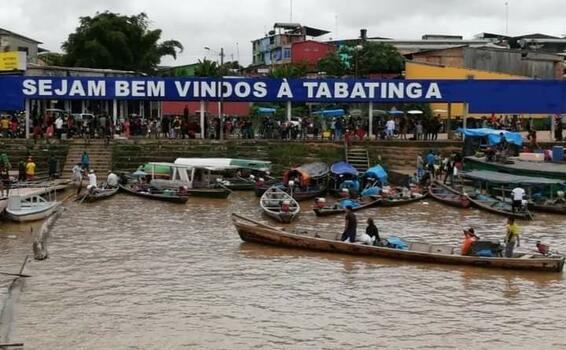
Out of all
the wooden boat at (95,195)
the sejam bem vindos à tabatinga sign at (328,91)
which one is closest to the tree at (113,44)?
the sejam bem vindos à tabatinga sign at (328,91)

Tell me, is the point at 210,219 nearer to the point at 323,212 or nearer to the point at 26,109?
the point at 323,212

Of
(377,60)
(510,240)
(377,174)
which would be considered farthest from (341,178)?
(377,60)

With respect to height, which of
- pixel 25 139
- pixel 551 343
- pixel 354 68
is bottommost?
pixel 551 343

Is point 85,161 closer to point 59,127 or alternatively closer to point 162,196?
point 59,127

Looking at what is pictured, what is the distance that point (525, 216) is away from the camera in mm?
31594

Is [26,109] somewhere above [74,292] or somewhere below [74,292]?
above

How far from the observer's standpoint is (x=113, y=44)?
7600cm

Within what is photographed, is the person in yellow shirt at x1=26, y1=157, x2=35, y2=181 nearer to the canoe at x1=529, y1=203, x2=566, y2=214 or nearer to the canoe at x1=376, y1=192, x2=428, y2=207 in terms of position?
the canoe at x1=376, y1=192, x2=428, y2=207

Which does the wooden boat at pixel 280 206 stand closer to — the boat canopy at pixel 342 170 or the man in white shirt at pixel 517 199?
the boat canopy at pixel 342 170

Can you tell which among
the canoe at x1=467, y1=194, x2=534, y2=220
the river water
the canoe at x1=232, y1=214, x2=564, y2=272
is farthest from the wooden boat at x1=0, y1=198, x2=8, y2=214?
the canoe at x1=467, y1=194, x2=534, y2=220

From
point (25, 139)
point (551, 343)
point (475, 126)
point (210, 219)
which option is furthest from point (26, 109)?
point (551, 343)

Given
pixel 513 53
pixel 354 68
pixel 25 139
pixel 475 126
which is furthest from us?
pixel 354 68

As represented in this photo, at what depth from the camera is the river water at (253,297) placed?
16578mm

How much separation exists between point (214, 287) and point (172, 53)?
6601 centimetres
